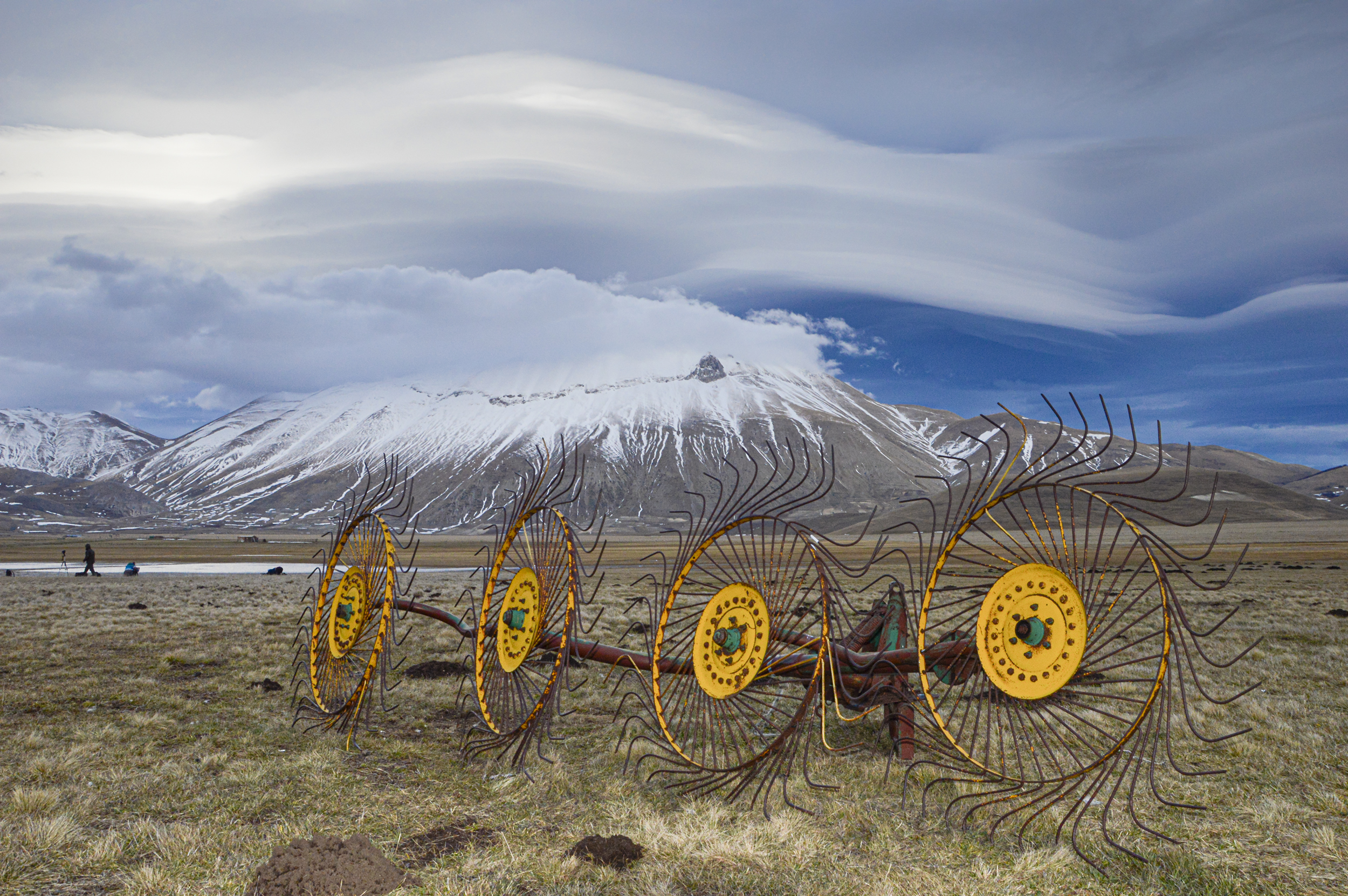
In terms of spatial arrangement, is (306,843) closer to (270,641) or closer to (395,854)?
(395,854)

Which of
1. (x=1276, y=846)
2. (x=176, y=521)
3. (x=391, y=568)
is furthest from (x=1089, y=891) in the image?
(x=176, y=521)

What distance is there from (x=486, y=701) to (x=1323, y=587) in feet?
99.4

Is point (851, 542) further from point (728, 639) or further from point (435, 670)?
point (435, 670)

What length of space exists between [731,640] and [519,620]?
88.0 inches

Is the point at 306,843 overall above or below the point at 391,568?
below

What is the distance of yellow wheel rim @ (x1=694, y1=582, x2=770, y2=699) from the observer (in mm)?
6125

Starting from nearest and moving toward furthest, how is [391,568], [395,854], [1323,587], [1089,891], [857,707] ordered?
[1089,891] → [395,854] → [857,707] → [391,568] → [1323,587]

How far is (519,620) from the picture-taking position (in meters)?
7.31

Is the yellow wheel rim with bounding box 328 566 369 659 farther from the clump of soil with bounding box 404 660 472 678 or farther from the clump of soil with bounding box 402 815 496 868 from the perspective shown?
the clump of soil with bounding box 404 660 472 678

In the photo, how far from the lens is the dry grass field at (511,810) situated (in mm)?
4898

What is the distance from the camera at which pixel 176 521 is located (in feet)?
599

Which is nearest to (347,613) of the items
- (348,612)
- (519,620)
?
(348,612)

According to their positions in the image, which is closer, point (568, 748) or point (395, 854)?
point (395, 854)

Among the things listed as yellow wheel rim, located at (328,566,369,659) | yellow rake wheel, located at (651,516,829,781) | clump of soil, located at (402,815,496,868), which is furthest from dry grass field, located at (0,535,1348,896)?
yellow wheel rim, located at (328,566,369,659)
